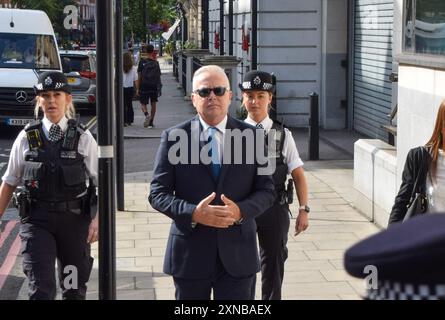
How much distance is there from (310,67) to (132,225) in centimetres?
1131

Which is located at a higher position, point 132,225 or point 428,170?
point 428,170

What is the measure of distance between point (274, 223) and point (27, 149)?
1.71m

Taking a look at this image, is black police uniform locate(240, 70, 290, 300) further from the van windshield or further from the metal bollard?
the van windshield

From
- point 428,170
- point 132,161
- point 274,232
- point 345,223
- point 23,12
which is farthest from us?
point 23,12

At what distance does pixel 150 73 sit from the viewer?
69.2 feet

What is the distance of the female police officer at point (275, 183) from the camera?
18.9 feet

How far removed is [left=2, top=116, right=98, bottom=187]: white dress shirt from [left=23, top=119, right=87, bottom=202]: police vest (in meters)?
0.04

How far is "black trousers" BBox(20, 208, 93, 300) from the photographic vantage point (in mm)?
5246

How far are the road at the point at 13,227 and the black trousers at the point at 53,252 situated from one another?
5.96 feet

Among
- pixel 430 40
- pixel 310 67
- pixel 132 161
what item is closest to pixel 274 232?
pixel 430 40

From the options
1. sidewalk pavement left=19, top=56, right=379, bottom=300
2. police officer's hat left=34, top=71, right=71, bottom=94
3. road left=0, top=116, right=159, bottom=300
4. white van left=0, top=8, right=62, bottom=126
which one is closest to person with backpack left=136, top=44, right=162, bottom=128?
white van left=0, top=8, right=62, bottom=126

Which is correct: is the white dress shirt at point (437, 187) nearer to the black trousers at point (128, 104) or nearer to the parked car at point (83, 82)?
the black trousers at point (128, 104)

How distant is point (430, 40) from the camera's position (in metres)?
8.12
